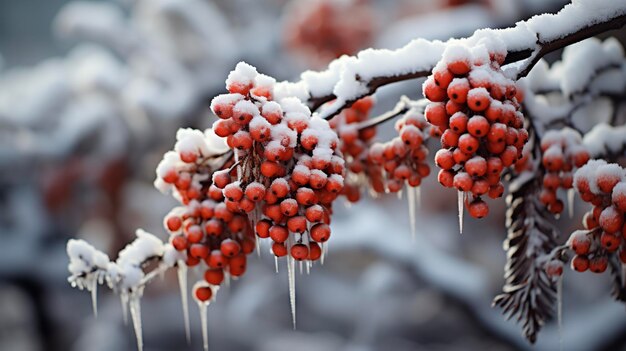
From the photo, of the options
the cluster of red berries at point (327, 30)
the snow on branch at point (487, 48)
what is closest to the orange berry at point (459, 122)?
the snow on branch at point (487, 48)

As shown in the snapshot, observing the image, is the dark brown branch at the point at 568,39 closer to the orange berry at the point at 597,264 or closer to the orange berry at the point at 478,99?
the orange berry at the point at 478,99

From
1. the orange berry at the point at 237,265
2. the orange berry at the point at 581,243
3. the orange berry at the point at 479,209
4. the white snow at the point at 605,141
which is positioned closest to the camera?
the orange berry at the point at 479,209

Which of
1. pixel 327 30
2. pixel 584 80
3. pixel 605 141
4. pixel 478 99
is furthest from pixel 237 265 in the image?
pixel 327 30

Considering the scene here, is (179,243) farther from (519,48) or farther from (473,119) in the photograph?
(519,48)

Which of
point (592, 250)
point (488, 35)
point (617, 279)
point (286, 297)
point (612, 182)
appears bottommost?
point (286, 297)

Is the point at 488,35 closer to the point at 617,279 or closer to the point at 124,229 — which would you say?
the point at 617,279

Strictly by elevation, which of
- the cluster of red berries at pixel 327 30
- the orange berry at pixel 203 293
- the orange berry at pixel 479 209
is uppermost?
the cluster of red berries at pixel 327 30

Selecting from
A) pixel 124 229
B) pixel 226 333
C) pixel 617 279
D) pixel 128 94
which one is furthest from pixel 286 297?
pixel 617 279

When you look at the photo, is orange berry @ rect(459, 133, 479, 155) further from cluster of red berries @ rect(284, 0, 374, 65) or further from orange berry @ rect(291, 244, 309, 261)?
cluster of red berries @ rect(284, 0, 374, 65)
